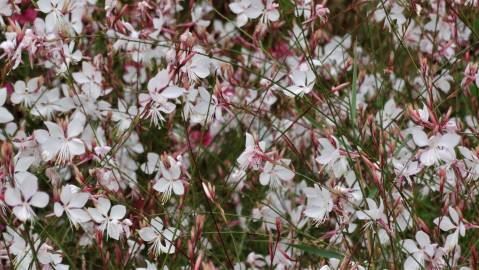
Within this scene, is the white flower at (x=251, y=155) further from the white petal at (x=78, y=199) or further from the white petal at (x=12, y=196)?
the white petal at (x=12, y=196)

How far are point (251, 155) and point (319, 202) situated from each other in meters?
0.20

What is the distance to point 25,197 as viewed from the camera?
1891mm

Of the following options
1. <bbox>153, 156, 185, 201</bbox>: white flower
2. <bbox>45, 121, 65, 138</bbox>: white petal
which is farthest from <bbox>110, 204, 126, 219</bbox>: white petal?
<bbox>45, 121, 65, 138</bbox>: white petal

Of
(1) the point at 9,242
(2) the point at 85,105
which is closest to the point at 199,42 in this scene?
(2) the point at 85,105

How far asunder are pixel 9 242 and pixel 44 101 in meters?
0.65

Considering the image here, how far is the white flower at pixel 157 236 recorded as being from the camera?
2.09 meters

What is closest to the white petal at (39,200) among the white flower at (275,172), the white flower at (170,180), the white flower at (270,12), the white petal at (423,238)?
the white flower at (170,180)

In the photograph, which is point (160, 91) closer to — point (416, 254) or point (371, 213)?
point (371, 213)

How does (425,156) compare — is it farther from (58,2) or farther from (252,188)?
(58,2)

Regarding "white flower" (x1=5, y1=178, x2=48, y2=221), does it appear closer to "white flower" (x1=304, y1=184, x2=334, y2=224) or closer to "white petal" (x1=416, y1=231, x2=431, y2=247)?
"white flower" (x1=304, y1=184, x2=334, y2=224)

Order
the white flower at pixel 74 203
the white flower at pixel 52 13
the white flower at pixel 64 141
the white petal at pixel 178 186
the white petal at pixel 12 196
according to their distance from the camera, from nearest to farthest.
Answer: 1. the white petal at pixel 12 196
2. the white flower at pixel 74 203
3. the white flower at pixel 64 141
4. the white petal at pixel 178 186
5. the white flower at pixel 52 13

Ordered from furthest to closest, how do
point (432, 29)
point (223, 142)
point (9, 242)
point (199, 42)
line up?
point (223, 142)
point (432, 29)
point (199, 42)
point (9, 242)

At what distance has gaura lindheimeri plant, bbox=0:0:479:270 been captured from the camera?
205cm

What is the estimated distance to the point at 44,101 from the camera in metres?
2.82
